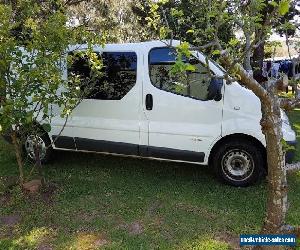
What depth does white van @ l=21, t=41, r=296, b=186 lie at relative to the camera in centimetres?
576

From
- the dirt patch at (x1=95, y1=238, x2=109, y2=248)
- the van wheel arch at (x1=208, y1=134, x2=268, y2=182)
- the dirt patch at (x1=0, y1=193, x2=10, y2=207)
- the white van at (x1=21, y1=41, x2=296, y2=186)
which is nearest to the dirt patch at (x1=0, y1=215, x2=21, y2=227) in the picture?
the dirt patch at (x1=0, y1=193, x2=10, y2=207)

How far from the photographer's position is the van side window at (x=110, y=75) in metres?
6.20

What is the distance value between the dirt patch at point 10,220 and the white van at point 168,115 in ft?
5.84

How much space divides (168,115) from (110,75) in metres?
1.12

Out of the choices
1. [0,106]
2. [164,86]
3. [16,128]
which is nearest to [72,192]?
[16,128]

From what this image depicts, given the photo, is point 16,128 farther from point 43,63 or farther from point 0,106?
point 43,63

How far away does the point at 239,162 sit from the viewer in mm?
5984

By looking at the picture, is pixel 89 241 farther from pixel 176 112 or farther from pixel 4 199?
pixel 176 112

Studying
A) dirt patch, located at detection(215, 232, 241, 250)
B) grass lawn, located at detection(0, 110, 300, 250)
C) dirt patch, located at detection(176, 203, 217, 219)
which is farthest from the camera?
dirt patch, located at detection(176, 203, 217, 219)


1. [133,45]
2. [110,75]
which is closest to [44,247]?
[110,75]

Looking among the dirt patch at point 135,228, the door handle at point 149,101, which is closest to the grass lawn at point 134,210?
the dirt patch at point 135,228

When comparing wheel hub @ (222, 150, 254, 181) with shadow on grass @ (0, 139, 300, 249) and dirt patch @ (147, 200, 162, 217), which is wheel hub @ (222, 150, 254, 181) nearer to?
shadow on grass @ (0, 139, 300, 249)

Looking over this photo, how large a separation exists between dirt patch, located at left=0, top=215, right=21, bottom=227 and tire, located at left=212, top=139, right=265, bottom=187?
9.10 feet

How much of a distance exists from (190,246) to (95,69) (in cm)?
276
